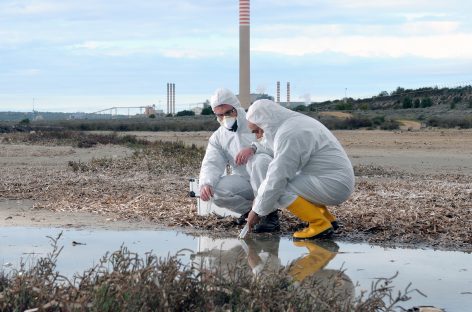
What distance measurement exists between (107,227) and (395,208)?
326 cm

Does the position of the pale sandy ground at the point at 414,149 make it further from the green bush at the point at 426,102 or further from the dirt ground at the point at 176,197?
the green bush at the point at 426,102

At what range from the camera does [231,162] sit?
1022 centimetres

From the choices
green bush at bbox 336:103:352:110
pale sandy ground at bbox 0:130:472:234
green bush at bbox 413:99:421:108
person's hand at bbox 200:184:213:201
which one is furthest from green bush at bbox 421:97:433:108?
person's hand at bbox 200:184:213:201

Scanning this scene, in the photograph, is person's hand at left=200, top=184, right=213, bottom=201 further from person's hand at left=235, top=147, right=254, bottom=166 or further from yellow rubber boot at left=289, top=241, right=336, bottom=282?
yellow rubber boot at left=289, top=241, right=336, bottom=282

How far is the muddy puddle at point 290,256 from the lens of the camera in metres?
7.18

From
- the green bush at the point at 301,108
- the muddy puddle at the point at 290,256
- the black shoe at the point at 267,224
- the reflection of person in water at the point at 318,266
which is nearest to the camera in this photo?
the reflection of person in water at the point at 318,266

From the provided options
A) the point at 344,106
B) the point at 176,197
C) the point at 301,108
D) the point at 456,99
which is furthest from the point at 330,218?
the point at 301,108

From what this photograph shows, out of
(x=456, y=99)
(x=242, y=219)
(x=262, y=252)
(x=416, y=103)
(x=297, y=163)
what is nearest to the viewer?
(x=262, y=252)

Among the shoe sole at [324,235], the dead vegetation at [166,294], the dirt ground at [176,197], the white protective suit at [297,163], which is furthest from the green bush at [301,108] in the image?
the dead vegetation at [166,294]

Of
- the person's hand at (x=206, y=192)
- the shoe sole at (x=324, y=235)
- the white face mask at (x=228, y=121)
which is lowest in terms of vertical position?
the shoe sole at (x=324, y=235)

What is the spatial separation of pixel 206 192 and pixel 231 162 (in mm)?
627

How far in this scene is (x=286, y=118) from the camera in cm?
905

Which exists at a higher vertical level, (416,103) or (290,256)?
(416,103)

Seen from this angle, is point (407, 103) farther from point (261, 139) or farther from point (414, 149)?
point (261, 139)
